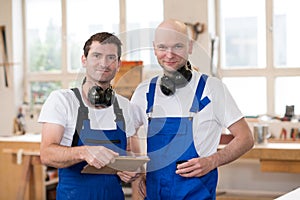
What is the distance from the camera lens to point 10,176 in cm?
596

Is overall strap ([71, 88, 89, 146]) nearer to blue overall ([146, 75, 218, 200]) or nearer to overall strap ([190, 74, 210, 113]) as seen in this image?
blue overall ([146, 75, 218, 200])

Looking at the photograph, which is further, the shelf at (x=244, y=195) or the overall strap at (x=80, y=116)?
the shelf at (x=244, y=195)

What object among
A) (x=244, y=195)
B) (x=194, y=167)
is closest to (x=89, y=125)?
(x=194, y=167)

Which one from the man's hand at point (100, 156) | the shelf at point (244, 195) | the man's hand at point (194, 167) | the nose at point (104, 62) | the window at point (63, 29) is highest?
the window at point (63, 29)

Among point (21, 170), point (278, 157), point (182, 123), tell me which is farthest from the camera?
point (21, 170)

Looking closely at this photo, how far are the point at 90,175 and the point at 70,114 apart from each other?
0.30 m

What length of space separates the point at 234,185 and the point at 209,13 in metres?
1.72

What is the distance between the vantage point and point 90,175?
2562mm

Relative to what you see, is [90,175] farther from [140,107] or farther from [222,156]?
[222,156]

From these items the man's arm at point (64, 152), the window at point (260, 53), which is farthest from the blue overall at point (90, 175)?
the window at point (260, 53)

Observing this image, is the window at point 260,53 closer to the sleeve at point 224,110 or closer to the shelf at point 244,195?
the shelf at point 244,195

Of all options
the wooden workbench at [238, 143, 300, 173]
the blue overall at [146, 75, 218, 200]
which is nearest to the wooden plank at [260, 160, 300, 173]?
the wooden workbench at [238, 143, 300, 173]

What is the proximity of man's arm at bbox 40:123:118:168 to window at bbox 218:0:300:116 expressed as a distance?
11.5ft

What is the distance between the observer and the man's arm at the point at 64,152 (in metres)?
2.28
